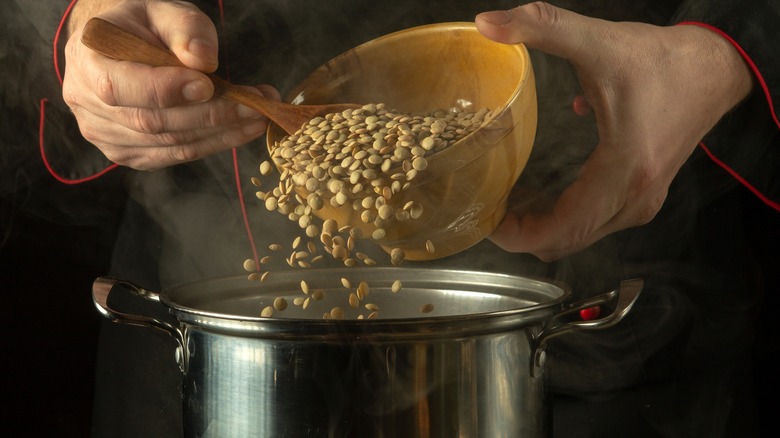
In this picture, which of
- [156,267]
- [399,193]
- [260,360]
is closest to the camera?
[260,360]

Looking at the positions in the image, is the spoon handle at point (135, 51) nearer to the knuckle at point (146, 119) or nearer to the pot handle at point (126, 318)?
the knuckle at point (146, 119)

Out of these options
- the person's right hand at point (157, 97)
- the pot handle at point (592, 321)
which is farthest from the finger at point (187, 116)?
the pot handle at point (592, 321)

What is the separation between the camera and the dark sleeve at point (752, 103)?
2.92ft

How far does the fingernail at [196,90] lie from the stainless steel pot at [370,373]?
0.25 m

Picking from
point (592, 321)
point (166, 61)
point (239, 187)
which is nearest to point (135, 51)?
point (166, 61)

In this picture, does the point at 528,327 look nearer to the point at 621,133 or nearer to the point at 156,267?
the point at 621,133

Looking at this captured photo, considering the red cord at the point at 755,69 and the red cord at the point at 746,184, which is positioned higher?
the red cord at the point at 755,69

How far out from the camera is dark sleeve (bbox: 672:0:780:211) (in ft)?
2.92

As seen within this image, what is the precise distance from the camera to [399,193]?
29.5 inches

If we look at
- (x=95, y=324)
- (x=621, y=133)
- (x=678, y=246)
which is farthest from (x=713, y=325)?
(x=95, y=324)

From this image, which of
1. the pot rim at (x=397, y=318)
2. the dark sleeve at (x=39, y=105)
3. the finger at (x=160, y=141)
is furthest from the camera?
the dark sleeve at (x=39, y=105)

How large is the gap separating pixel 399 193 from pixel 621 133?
34 cm

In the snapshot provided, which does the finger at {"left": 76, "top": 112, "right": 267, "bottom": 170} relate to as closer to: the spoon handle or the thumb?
the spoon handle

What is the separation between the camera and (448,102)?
3.09ft
